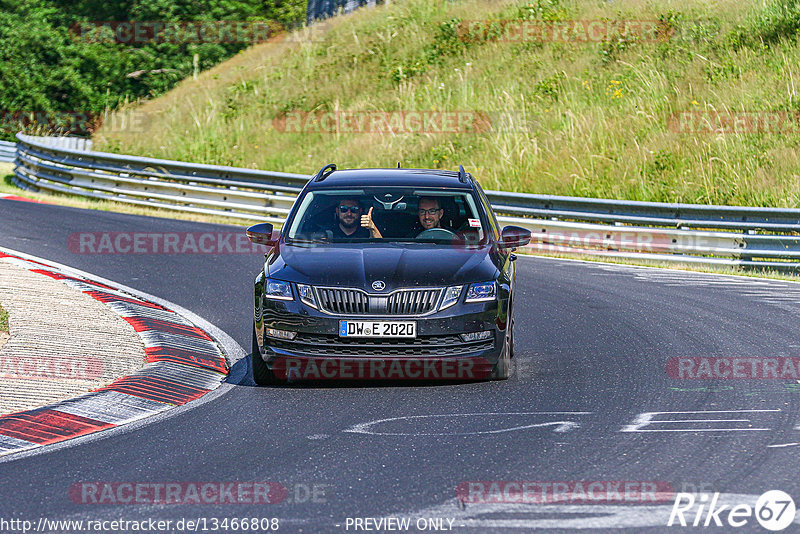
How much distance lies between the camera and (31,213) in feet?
66.3

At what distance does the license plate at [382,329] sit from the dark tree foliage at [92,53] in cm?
3514

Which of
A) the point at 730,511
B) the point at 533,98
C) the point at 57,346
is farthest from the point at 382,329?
the point at 533,98

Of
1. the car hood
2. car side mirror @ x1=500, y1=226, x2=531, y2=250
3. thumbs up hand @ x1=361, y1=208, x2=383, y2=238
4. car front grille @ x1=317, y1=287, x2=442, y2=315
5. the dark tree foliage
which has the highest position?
the dark tree foliage

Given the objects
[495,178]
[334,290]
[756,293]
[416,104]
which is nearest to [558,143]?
[495,178]

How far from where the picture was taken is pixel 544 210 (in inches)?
758

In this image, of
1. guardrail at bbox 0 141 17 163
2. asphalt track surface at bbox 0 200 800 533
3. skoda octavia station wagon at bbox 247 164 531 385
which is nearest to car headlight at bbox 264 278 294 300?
skoda octavia station wagon at bbox 247 164 531 385

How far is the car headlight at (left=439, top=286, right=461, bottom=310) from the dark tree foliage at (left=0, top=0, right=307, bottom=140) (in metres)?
A: 35.2

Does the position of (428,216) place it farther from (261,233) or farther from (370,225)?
(261,233)

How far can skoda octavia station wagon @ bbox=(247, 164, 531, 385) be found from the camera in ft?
26.5

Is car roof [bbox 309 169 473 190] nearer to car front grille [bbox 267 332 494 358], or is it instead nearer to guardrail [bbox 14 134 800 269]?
car front grille [bbox 267 332 494 358]

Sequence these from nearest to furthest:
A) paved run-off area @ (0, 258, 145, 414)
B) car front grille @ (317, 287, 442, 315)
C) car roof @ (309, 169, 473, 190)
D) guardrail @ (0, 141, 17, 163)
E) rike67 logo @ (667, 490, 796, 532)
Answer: rike67 logo @ (667, 490, 796, 532) → paved run-off area @ (0, 258, 145, 414) → car front grille @ (317, 287, 442, 315) → car roof @ (309, 169, 473, 190) → guardrail @ (0, 141, 17, 163)

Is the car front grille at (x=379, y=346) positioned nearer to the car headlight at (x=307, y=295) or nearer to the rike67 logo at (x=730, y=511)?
the car headlight at (x=307, y=295)

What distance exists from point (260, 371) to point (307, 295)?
76cm

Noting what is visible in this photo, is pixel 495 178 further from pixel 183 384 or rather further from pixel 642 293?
pixel 183 384
